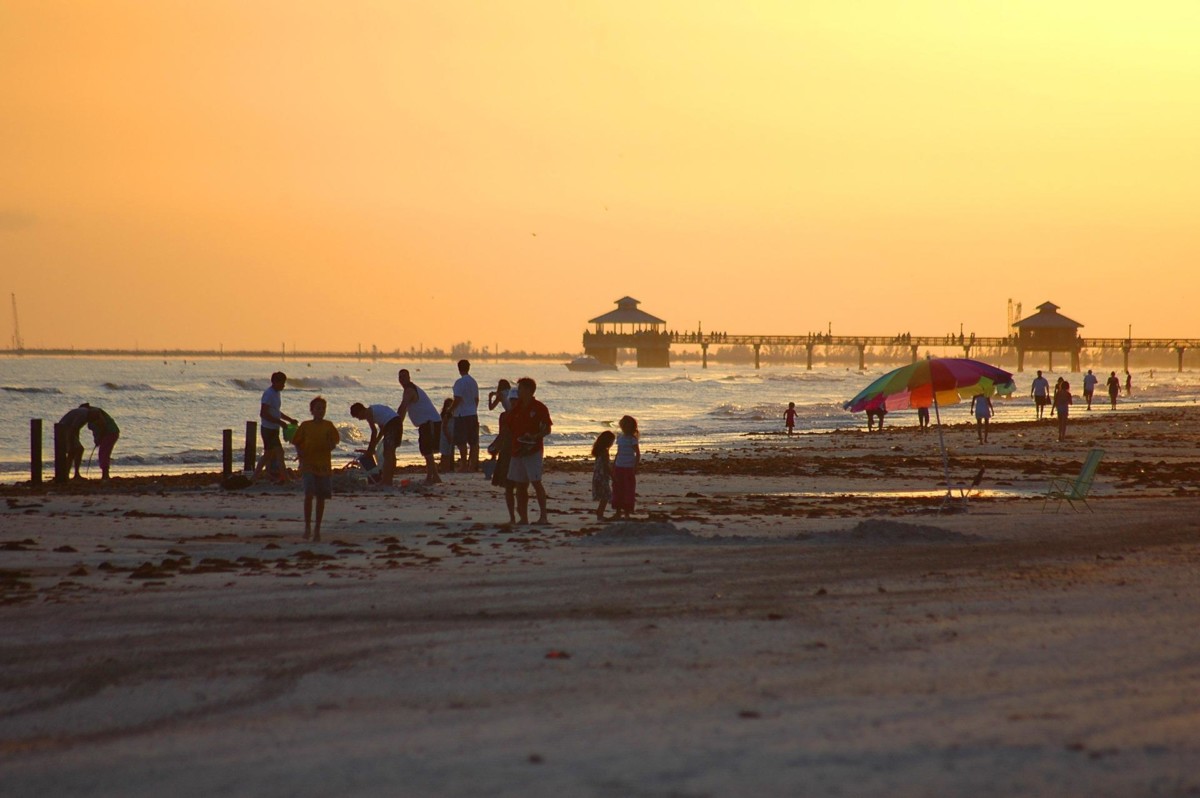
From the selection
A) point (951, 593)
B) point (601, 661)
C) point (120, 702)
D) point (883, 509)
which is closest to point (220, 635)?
point (120, 702)

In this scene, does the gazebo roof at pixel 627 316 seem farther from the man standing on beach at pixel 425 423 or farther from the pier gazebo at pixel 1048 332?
the man standing on beach at pixel 425 423

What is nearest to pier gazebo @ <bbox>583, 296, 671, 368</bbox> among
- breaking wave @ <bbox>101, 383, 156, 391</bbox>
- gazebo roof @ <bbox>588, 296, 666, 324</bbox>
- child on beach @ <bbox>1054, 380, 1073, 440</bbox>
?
gazebo roof @ <bbox>588, 296, 666, 324</bbox>

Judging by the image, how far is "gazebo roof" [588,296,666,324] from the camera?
12331 cm

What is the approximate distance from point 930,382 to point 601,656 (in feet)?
27.7

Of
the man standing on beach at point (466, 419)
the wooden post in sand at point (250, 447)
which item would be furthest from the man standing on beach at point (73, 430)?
the man standing on beach at point (466, 419)

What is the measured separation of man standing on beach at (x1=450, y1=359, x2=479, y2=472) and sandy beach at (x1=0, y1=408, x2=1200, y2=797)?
4872mm

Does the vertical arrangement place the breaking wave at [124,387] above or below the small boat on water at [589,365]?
below

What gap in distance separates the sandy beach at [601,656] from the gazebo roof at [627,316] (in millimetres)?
109820

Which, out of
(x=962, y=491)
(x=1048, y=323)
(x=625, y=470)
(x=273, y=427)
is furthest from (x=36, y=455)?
(x=1048, y=323)

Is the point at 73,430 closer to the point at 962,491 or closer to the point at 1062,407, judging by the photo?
the point at 962,491

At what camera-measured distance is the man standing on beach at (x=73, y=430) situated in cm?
1936

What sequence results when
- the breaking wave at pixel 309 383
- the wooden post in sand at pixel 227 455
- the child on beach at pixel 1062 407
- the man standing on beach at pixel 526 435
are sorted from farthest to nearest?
1. the breaking wave at pixel 309 383
2. the child on beach at pixel 1062 407
3. the wooden post in sand at pixel 227 455
4. the man standing on beach at pixel 526 435

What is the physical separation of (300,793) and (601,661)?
7.66 feet

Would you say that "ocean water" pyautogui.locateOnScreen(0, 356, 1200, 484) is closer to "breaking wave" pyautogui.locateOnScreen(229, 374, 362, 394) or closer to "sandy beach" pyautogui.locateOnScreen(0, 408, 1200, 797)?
"breaking wave" pyautogui.locateOnScreen(229, 374, 362, 394)
